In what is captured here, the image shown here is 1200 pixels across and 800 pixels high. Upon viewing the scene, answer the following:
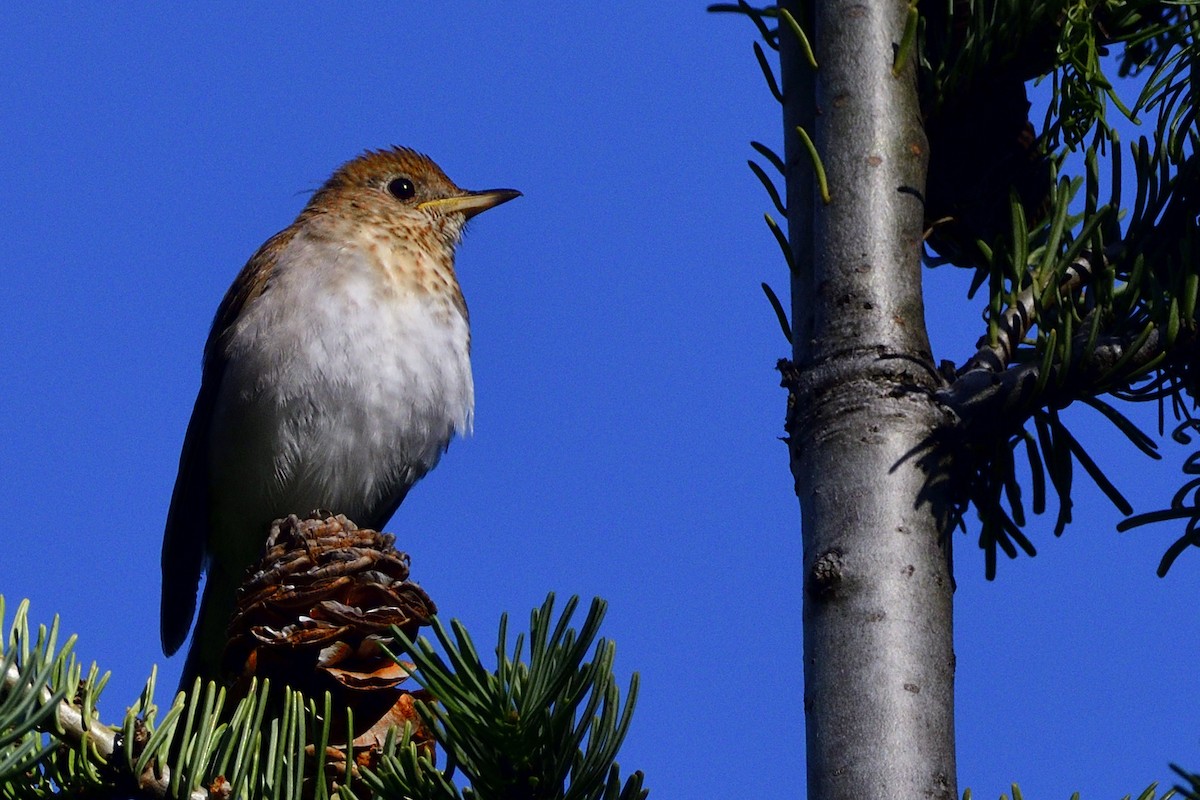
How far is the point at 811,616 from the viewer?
2088 millimetres

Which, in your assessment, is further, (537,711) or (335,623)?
(335,623)

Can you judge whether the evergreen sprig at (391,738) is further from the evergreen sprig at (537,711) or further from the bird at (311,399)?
the bird at (311,399)

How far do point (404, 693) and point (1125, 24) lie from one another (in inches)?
77.9

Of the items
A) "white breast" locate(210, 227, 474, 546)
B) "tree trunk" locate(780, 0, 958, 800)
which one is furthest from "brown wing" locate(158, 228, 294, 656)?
"tree trunk" locate(780, 0, 958, 800)

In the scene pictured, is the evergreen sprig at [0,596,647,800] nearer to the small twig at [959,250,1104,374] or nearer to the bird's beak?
the small twig at [959,250,1104,374]

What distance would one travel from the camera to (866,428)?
2248mm

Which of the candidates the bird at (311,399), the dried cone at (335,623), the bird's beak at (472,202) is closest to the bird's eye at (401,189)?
the bird's beak at (472,202)

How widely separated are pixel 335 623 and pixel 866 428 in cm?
110

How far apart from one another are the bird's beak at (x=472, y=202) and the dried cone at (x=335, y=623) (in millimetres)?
3793

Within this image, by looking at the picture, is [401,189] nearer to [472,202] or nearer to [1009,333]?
[472,202]

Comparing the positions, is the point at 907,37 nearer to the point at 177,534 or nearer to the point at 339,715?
the point at 339,715

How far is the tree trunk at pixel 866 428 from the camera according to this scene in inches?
77.3

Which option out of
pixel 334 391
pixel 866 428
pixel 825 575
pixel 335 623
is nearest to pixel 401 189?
pixel 334 391

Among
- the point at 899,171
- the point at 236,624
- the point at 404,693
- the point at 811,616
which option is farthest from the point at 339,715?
the point at 899,171
